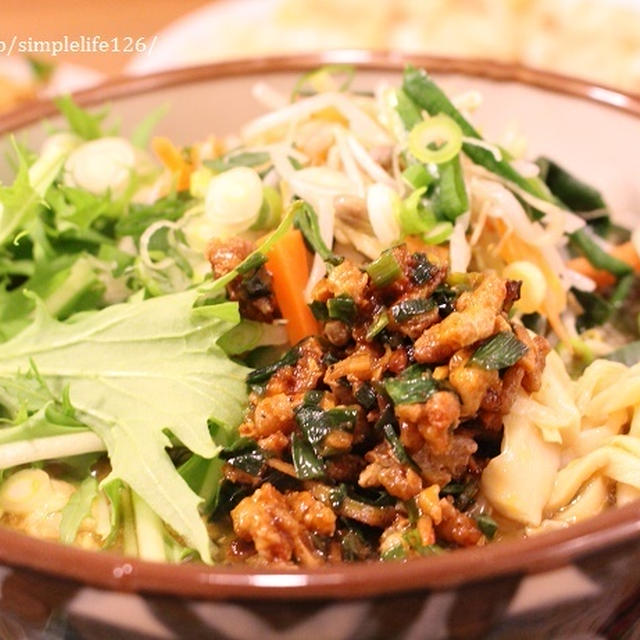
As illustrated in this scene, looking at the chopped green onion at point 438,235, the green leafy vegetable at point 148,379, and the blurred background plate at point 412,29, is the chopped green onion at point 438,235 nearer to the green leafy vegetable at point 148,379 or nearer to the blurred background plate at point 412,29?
the green leafy vegetable at point 148,379

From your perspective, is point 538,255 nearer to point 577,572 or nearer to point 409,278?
point 409,278

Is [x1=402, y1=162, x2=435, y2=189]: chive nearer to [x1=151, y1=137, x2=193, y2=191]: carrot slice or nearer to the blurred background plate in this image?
[x1=151, y1=137, x2=193, y2=191]: carrot slice

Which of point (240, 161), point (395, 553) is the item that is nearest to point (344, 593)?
point (395, 553)

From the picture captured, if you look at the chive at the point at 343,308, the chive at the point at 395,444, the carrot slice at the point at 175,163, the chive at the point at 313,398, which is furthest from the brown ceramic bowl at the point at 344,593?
the carrot slice at the point at 175,163

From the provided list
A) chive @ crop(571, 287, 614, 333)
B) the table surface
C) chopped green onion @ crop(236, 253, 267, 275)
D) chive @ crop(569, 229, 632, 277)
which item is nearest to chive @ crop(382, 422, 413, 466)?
chopped green onion @ crop(236, 253, 267, 275)

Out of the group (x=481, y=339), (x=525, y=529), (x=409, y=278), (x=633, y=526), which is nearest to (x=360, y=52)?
(x=409, y=278)
